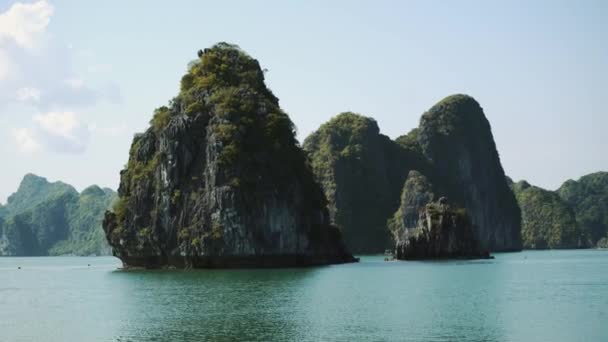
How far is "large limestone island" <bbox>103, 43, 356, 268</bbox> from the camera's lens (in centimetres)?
9569

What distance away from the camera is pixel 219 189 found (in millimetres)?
96188

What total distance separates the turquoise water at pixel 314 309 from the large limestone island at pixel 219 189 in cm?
1516

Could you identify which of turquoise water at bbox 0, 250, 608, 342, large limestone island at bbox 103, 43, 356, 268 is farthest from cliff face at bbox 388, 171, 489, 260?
turquoise water at bbox 0, 250, 608, 342

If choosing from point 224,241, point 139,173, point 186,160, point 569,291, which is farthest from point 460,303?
point 139,173

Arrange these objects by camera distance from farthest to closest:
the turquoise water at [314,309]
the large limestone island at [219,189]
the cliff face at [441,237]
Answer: the cliff face at [441,237] < the large limestone island at [219,189] < the turquoise water at [314,309]

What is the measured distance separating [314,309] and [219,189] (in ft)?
154

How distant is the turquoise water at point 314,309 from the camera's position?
133 feet

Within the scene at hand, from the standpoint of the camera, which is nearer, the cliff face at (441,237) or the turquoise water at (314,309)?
the turquoise water at (314,309)

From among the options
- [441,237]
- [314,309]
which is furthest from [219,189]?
[314,309]

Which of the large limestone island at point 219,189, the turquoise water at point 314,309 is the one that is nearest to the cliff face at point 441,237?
the large limestone island at point 219,189

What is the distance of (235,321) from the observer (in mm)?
45438

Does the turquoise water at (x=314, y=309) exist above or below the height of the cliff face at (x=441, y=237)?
below

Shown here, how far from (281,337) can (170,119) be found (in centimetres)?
6821

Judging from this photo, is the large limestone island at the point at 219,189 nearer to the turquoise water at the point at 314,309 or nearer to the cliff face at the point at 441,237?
the turquoise water at the point at 314,309
